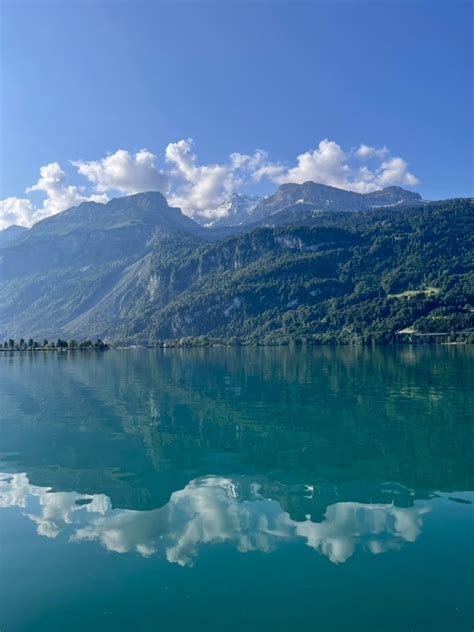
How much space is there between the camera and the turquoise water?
565 inches

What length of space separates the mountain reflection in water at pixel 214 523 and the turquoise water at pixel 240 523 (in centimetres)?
10

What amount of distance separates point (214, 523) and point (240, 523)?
3.76 feet

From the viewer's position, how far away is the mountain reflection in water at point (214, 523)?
18703 mm

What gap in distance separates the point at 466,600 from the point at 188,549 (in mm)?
9712

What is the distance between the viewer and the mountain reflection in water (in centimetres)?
1870

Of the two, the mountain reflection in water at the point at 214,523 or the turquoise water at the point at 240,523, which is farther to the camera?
the mountain reflection in water at the point at 214,523

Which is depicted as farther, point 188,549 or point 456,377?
point 456,377

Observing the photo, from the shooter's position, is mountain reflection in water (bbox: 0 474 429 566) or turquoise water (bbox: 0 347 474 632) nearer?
turquoise water (bbox: 0 347 474 632)

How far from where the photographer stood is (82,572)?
1667cm

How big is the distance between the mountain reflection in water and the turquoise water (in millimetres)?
96

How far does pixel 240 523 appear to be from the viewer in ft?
68.7

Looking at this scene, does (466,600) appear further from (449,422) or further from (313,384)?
(313,384)

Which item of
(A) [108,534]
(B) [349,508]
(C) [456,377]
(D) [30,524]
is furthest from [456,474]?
(C) [456,377]

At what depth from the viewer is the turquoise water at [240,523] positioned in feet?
47.1
